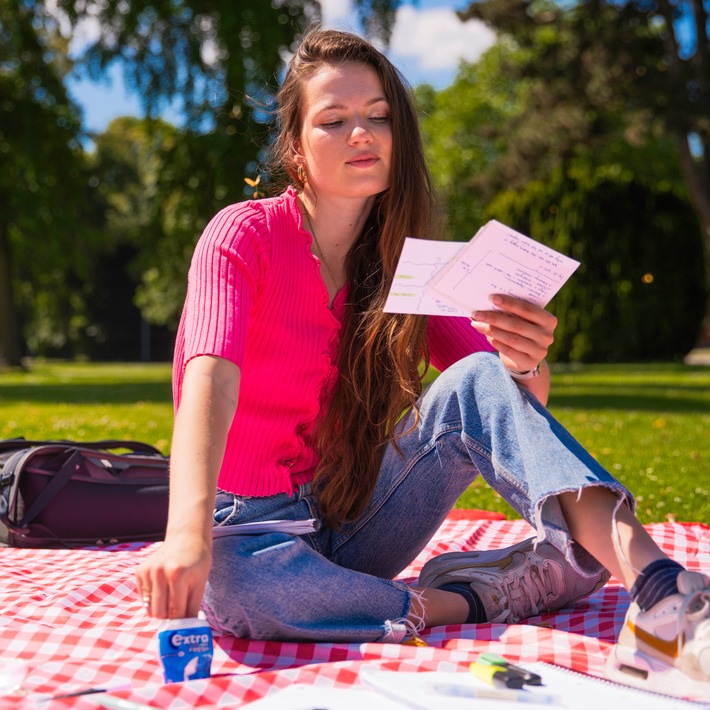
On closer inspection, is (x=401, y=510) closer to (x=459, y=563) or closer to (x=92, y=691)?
(x=459, y=563)

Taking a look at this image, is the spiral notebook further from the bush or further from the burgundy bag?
the bush

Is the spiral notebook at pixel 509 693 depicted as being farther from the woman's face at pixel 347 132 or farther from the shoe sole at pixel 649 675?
the woman's face at pixel 347 132

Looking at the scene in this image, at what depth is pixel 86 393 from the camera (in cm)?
1145

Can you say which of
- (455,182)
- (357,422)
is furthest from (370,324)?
(455,182)

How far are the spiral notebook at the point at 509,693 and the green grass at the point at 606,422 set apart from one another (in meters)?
2.33

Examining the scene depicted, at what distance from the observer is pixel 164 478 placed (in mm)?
3637

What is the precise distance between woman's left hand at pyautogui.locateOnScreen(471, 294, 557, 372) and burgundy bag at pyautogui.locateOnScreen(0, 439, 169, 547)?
183 cm

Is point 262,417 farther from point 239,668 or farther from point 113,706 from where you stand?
point 113,706

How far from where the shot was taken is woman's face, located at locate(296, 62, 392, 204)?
2383mm

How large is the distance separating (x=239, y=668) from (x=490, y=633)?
63 centimetres

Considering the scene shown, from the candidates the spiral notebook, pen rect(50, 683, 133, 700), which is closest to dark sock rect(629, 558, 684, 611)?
the spiral notebook

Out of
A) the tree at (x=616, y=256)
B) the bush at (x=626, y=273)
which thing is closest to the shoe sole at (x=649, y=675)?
the tree at (x=616, y=256)

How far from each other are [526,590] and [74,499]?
69.5 inches

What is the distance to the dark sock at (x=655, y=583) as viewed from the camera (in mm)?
1798
